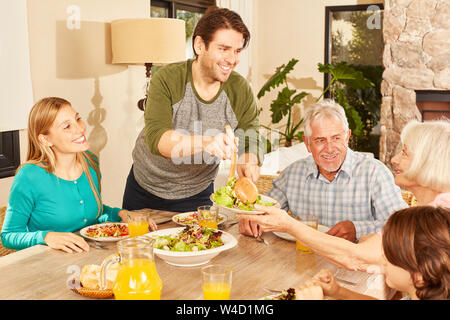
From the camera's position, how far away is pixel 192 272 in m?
1.47

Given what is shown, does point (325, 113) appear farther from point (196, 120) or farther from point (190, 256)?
point (190, 256)

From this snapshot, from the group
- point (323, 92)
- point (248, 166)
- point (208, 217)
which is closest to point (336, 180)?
point (248, 166)

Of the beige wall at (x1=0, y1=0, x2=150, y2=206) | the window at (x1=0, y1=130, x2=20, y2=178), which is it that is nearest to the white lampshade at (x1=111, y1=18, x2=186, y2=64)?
the beige wall at (x1=0, y1=0, x2=150, y2=206)

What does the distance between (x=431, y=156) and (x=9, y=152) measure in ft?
7.95

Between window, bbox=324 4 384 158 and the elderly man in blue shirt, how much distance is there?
3.54 metres

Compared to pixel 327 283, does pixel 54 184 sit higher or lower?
higher

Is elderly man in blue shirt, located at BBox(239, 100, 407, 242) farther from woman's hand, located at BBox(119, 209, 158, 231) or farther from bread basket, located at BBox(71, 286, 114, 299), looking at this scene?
bread basket, located at BBox(71, 286, 114, 299)

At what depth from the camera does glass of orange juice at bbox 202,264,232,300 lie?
120cm

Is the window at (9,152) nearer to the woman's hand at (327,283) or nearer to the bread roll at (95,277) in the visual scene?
the bread roll at (95,277)

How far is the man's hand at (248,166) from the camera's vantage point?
1.98m

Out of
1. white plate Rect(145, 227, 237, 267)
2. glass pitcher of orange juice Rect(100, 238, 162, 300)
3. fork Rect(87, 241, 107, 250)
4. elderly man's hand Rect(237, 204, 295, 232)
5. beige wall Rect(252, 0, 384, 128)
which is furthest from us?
beige wall Rect(252, 0, 384, 128)

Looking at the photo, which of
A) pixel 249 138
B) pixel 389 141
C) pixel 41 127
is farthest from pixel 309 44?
pixel 41 127

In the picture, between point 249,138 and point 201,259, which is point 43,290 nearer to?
point 201,259

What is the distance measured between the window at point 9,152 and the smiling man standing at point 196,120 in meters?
1.03
